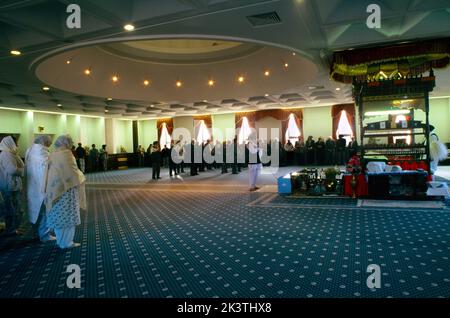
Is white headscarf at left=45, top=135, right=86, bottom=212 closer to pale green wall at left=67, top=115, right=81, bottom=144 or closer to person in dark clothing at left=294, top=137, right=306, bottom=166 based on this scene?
person in dark clothing at left=294, top=137, right=306, bottom=166

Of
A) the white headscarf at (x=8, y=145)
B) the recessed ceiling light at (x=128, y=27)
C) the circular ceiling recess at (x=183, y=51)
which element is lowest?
the white headscarf at (x=8, y=145)

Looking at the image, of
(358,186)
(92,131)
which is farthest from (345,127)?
(92,131)

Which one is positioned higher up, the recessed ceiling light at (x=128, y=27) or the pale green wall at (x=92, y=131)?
the recessed ceiling light at (x=128, y=27)

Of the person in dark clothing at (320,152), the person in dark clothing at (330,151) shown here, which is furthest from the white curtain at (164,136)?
the person in dark clothing at (330,151)

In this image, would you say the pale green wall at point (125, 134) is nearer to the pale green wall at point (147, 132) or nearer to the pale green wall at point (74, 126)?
the pale green wall at point (147, 132)

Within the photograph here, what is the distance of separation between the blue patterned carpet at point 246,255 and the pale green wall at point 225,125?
1596cm

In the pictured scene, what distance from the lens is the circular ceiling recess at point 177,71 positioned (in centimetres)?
1131

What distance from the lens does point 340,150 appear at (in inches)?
693

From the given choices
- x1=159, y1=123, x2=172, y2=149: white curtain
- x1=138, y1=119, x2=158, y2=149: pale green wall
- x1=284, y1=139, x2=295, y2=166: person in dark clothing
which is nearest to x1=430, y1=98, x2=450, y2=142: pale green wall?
x1=284, y1=139, x2=295, y2=166: person in dark clothing

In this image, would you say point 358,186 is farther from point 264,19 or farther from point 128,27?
point 128,27

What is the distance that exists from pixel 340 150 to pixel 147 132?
1397 cm

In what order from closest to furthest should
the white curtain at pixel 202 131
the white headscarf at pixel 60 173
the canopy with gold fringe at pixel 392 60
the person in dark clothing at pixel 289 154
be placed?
the white headscarf at pixel 60 173 → the canopy with gold fringe at pixel 392 60 → the person in dark clothing at pixel 289 154 → the white curtain at pixel 202 131

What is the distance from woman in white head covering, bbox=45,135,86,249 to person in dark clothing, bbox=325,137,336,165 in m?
15.3

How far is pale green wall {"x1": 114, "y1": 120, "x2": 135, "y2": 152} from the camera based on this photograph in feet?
77.0
